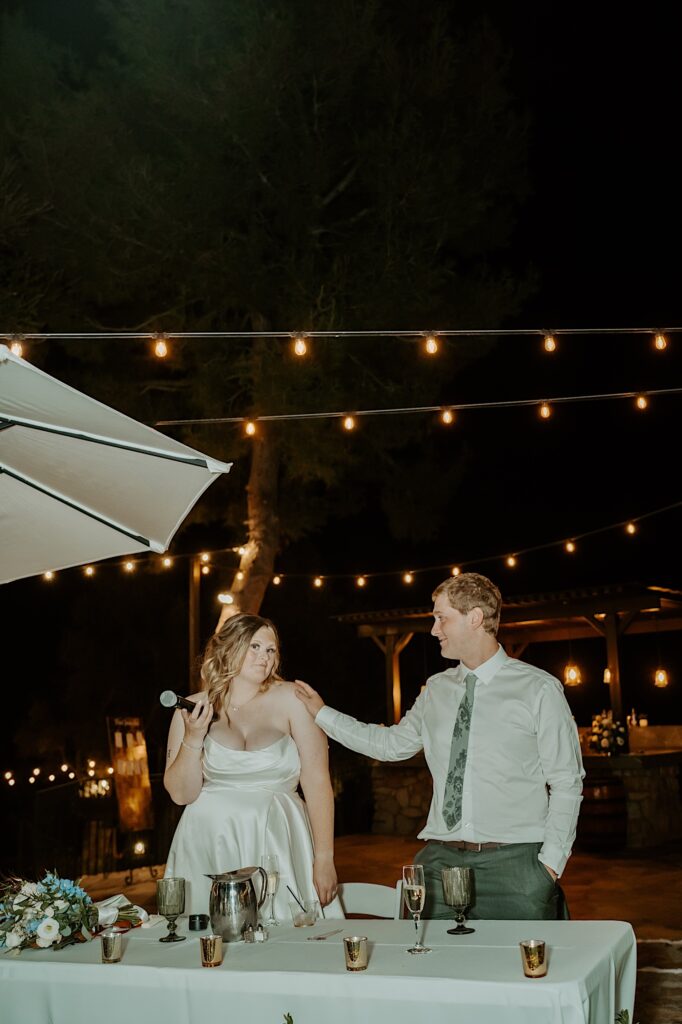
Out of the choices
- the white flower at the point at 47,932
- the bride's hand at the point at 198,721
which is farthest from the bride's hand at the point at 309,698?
the white flower at the point at 47,932

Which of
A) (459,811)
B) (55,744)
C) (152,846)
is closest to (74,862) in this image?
(152,846)

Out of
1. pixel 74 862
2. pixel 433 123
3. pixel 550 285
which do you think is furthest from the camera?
pixel 550 285

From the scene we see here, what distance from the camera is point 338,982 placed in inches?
76.2

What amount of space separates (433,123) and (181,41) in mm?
2313

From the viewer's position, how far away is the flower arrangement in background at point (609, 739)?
968 centimetres

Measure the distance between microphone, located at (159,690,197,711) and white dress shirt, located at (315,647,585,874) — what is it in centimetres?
73

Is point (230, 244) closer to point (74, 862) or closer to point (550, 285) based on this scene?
point (74, 862)

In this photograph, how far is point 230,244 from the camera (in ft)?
27.6

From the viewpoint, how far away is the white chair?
9.82 ft

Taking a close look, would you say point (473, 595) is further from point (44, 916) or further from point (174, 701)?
point (44, 916)

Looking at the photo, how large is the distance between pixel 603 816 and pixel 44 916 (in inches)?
296

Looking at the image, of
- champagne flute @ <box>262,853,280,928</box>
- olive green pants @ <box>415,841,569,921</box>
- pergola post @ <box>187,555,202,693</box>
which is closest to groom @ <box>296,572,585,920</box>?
olive green pants @ <box>415,841,569,921</box>

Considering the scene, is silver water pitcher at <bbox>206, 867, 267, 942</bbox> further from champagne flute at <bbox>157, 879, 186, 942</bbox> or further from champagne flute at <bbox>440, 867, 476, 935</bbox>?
champagne flute at <bbox>440, 867, 476, 935</bbox>

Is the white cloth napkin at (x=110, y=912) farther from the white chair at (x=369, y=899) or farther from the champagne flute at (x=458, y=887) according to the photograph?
the champagne flute at (x=458, y=887)
